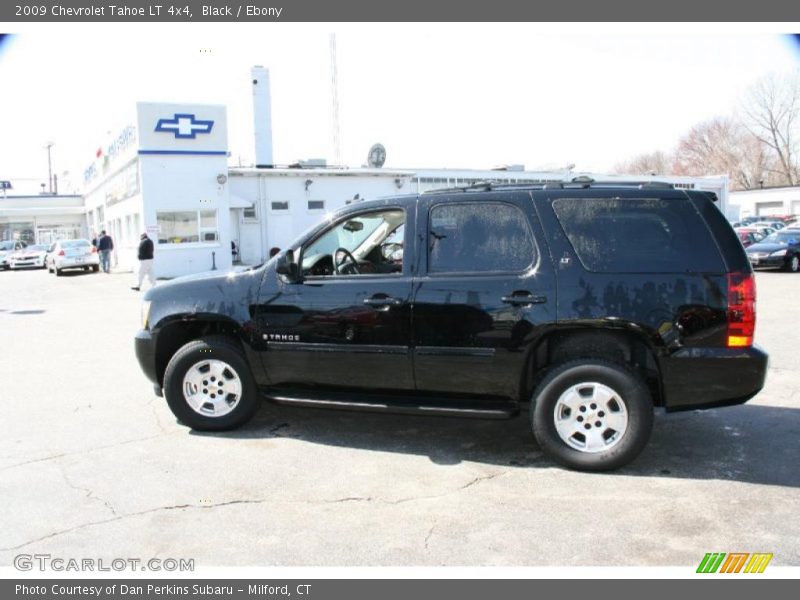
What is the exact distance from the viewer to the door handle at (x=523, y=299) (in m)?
4.64

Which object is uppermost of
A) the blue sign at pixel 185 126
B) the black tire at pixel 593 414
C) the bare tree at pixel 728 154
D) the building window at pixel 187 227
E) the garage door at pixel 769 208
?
the bare tree at pixel 728 154

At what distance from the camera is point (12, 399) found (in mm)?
6777

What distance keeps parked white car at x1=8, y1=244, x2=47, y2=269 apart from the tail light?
3560 centimetres

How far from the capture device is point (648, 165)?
86062 millimetres

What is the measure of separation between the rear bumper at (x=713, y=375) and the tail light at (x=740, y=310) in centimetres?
7

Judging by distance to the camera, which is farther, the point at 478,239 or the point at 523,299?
the point at 478,239

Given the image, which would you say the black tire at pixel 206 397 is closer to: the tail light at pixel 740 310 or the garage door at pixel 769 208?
the tail light at pixel 740 310

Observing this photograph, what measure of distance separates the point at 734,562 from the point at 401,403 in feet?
7.81

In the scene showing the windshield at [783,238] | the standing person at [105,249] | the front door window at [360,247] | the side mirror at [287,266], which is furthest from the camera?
the standing person at [105,249]

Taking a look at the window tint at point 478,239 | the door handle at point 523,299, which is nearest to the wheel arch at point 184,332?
the window tint at point 478,239

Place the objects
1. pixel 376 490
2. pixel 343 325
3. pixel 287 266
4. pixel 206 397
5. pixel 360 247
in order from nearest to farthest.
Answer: pixel 376 490 → pixel 343 325 → pixel 287 266 → pixel 206 397 → pixel 360 247

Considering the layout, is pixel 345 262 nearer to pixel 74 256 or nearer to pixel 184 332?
pixel 184 332

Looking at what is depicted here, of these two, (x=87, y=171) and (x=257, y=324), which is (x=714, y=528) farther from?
(x=87, y=171)
